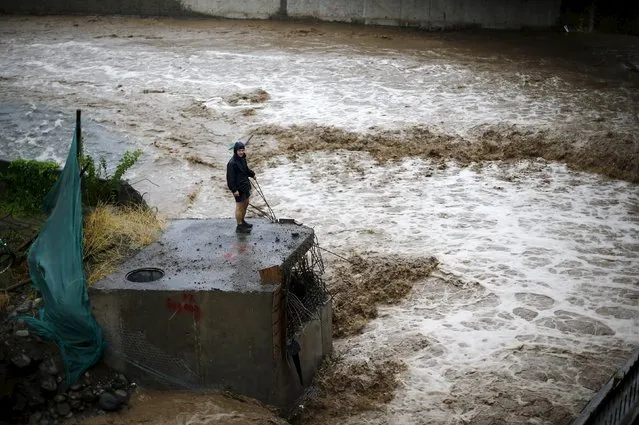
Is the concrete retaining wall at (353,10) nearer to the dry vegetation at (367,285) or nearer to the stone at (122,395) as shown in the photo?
the dry vegetation at (367,285)

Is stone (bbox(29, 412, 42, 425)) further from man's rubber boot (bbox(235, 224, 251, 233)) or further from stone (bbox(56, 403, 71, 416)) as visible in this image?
man's rubber boot (bbox(235, 224, 251, 233))

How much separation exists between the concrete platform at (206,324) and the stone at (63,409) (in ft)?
2.24

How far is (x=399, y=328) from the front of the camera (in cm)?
1150

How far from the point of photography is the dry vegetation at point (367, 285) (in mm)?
11703

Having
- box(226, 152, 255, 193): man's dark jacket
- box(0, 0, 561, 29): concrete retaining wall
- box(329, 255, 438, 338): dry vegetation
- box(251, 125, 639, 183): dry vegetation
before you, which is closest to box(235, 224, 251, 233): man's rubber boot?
box(226, 152, 255, 193): man's dark jacket

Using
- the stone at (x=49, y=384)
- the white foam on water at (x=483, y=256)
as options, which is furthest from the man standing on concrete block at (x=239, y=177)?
the stone at (x=49, y=384)

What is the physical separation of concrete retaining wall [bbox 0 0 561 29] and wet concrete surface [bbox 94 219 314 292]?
1818cm

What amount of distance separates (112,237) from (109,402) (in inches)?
103

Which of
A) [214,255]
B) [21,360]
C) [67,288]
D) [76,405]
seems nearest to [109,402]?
[76,405]

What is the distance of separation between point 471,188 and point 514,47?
1054 centimetres

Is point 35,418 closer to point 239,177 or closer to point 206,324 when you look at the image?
point 206,324

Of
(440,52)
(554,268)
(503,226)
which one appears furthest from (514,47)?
(554,268)

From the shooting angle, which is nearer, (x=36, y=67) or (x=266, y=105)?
(x=266, y=105)

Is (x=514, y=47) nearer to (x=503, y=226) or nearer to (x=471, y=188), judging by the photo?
(x=471, y=188)
